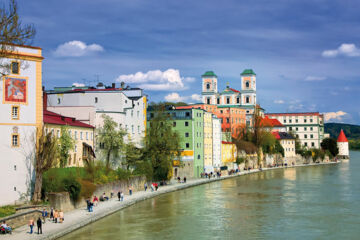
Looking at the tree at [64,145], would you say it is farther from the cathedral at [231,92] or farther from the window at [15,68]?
the cathedral at [231,92]

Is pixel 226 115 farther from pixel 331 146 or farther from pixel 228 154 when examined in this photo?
pixel 331 146

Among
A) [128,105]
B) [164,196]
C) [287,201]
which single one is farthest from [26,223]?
[128,105]

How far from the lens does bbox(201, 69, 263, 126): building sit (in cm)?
16275

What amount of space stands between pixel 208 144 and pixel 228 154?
14.2m

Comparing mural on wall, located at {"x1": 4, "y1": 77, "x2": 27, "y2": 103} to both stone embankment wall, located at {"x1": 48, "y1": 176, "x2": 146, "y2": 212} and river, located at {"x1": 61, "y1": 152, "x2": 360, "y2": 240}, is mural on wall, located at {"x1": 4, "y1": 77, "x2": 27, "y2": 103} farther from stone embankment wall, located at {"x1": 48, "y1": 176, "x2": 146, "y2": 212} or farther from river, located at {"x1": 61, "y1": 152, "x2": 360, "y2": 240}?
river, located at {"x1": 61, "y1": 152, "x2": 360, "y2": 240}

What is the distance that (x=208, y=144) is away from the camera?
90.6 metres

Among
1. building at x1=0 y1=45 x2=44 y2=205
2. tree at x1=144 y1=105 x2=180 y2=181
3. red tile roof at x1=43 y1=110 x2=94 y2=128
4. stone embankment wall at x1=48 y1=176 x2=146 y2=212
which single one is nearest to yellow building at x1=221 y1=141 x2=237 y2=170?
tree at x1=144 y1=105 x2=180 y2=181

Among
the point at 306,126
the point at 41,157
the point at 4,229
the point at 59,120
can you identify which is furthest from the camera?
the point at 306,126

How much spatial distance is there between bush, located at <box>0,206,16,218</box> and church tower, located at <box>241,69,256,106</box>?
131 m

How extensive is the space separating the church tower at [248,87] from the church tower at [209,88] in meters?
9.74

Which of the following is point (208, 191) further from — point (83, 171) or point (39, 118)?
point (39, 118)

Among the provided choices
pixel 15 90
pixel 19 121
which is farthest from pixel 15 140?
pixel 15 90

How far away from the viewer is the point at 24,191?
4094cm

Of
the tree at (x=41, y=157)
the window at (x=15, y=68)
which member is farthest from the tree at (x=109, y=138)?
the window at (x=15, y=68)
